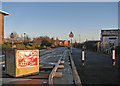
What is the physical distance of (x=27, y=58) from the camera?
6.23 m

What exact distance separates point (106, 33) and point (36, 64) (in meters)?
28.4

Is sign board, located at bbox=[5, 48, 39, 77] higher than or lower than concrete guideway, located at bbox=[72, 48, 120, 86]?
higher

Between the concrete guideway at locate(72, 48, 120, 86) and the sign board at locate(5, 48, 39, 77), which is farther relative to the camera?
the sign board at locate(5, 48, 39, 77)

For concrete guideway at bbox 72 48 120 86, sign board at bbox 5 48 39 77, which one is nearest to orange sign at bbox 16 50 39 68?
sign board at bbox 5 48 39 77

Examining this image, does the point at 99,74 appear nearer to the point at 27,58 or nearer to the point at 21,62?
the point at 27,58

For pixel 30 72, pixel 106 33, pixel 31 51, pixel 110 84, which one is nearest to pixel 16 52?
pixel 31 51

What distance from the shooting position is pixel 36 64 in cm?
657

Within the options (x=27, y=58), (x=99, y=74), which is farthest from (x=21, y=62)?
(x=99, y=74)

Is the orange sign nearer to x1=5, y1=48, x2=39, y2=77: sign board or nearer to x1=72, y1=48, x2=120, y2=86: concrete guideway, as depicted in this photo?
x1=5, y1=48, x2=39, y2=77: sign board

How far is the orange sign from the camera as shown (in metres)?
5.90

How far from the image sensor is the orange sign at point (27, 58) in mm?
5898

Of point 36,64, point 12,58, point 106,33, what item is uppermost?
point 106,33

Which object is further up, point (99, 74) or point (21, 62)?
point (21, 62)

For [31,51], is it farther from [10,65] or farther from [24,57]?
[10,65]
